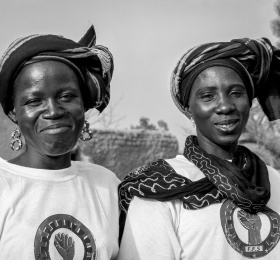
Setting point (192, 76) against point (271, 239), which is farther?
point (192, 76)

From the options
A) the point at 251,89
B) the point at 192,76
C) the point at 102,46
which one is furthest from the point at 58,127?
the point at 251,89

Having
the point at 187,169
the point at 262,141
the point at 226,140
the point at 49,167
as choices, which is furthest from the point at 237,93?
the point at 262,141

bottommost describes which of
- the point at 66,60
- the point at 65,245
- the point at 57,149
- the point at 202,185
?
the point at 65,245

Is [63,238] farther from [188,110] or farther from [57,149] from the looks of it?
[188,110]

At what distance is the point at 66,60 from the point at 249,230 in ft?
4.22

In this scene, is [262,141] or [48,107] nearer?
[48,107]

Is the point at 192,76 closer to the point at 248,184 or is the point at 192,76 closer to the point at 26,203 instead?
the point at 248,184

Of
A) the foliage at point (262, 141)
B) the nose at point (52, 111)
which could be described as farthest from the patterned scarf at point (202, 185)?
the foliage at point (262, 141)

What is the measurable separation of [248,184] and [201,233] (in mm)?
399

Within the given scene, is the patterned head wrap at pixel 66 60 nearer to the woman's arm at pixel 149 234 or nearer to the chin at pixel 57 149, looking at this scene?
the chin at pixel 57 149

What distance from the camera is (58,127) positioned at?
285 centimetres

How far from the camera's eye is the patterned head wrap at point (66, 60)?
2.86 metres

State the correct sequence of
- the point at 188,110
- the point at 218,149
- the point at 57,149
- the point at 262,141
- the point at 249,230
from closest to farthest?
the point at 57,149 → the point at 249,230 → the point at 218,149 → the point at 188,110 → the point at 262,141

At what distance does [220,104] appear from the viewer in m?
3.16
